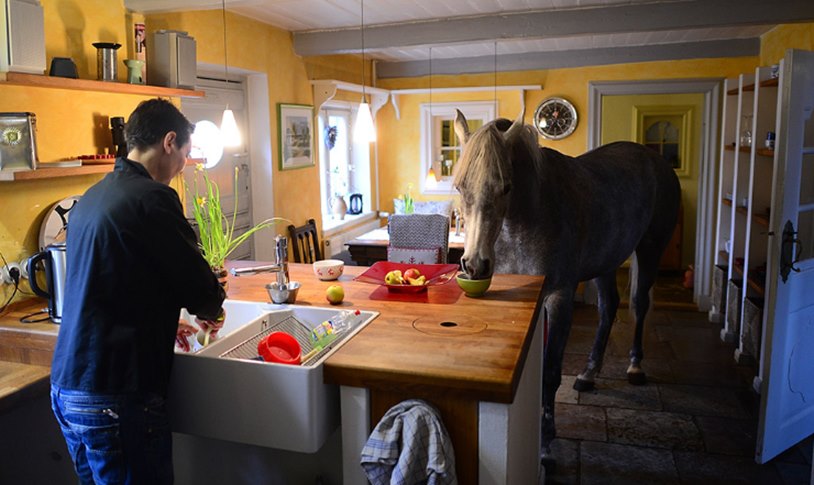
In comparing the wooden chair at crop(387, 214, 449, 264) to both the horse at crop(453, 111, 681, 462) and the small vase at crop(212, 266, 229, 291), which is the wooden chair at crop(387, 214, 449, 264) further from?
the small vase at crop(212, 266, 229, 291)

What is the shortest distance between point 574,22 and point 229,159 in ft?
8.78

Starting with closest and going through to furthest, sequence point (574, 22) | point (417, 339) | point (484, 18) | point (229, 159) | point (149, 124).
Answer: point (149, 124) < point (417, 339) < point (574, 22) < point (484, 18) < point (229, 159)

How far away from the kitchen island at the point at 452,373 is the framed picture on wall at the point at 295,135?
10.3ft

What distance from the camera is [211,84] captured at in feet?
15.5

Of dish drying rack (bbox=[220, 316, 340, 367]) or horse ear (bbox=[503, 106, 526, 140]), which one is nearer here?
dish drying rack (bbox=[220, 316, 340, 367])

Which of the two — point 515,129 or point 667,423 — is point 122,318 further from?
point 667,423

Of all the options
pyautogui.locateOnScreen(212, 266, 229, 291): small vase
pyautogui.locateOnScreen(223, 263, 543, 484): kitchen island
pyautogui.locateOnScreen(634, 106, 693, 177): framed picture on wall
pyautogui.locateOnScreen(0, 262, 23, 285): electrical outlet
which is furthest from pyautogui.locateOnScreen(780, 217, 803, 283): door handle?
Answer: pyautogui.locateOnScreen(634, 106, 693, 177): framed picture on wall

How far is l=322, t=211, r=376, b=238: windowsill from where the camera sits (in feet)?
21.0

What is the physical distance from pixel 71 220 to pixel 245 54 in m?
3.23

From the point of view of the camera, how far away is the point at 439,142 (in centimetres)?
800

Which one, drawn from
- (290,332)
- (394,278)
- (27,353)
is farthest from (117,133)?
(394,278)

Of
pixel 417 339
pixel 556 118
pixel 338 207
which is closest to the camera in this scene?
pixel 417 339

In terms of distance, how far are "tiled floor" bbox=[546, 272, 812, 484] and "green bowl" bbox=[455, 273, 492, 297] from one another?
47.9 inches

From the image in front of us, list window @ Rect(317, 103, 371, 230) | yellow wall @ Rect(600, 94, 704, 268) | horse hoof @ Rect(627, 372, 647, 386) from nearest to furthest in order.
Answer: horse hoof @ Rect(627, 372, 647, 386) < window @ Rect(317, 103, 371, 230) < yellow wall @ Rect(600, 94, 704, 268)
